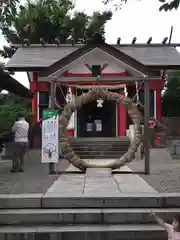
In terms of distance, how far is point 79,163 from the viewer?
12203 millimetres

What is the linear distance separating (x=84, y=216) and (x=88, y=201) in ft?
Answer: 1.54

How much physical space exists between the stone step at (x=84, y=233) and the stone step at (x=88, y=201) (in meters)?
0.67

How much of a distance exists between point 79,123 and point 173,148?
24.2 feet

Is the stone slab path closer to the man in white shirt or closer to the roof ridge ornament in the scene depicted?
the man in white shirt

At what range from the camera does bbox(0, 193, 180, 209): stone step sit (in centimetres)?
752

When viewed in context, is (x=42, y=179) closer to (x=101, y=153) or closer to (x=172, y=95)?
(x=101, y=153)

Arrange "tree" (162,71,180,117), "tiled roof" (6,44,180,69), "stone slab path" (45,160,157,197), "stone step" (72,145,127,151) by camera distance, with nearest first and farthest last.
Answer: "stone slab path" (45,160,157,197) < "stone step" (72,145,127,151) < "tiled roof" (6,44,180,69) < "tree" (162,71,180,117)

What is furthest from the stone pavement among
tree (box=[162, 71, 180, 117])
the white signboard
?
tree (box=[162, 71, 180, 117])

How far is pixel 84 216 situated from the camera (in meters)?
7.13

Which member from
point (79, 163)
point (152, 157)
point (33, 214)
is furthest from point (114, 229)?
point (152, 157)

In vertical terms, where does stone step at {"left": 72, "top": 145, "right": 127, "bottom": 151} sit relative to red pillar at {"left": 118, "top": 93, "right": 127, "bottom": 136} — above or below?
below

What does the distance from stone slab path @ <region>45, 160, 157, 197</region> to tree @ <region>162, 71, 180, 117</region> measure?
21.5 metres

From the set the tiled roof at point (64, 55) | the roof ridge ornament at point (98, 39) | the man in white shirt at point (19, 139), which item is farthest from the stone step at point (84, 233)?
the tiled roof at point (64, 55)

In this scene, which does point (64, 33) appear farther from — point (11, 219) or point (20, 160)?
point (11, 219)
